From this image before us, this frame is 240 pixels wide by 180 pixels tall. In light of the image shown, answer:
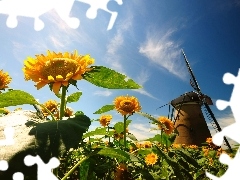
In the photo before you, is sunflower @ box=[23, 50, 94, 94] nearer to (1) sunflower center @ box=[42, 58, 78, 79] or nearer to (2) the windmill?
(1) sunflower center @ box=[42, 58, 78, 79]

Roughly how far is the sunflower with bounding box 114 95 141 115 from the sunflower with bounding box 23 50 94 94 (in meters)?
1.10

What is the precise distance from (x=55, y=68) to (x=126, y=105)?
4.17ft

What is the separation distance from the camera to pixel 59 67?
1.41m

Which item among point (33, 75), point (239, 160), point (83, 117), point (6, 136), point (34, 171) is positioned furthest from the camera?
point (239, 160)

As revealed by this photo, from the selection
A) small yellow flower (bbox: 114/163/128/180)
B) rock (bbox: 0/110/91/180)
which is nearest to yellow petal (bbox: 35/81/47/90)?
rock (bbox: 0/110/91/180)

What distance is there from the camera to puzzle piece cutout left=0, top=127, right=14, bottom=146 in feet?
2.77

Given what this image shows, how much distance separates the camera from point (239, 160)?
1872 millimetres

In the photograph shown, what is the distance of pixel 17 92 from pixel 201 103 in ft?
73.5

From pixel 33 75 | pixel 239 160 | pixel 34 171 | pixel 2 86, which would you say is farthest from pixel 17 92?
pixel 2 86

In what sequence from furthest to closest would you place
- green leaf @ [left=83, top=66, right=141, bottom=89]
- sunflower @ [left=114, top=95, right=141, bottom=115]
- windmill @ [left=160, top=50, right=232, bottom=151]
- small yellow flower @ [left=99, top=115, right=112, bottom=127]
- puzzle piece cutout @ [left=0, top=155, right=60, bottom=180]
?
windmill @ [left=160, top=50, right=232, bottom=151], small yellow flower @ [left=99, top=115, right=112, bottom=127], sunflower @ [left=114, top=95, right=141, bottom=115], green leaf @ [left=83, top=66, right=141, bottom=89], puzzle piece cutout @ [left=0, top=155, right=60, bottom=180]

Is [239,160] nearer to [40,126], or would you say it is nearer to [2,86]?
[40,126]

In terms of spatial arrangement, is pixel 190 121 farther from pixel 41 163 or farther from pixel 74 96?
pixel 41 163

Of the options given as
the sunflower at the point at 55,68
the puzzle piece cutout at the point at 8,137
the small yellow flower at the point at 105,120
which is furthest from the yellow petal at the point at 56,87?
the small yellow flower at the point at 105,120

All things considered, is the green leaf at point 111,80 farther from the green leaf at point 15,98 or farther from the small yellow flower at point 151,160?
the small yellow flower at point 151,160
